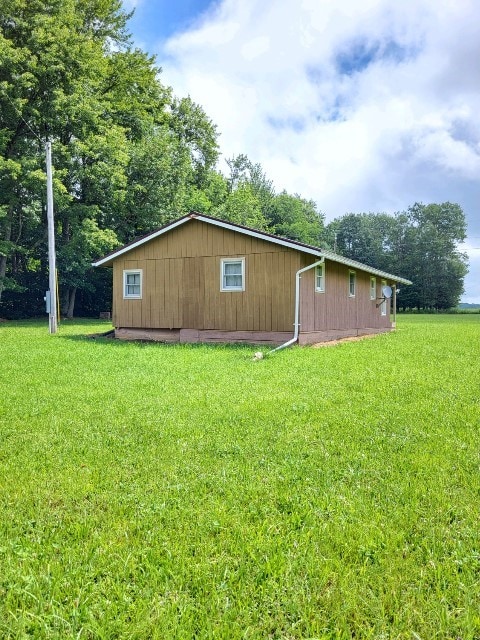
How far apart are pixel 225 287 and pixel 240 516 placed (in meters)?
10.3

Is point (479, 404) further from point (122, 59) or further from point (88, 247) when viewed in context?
point (122, 59)

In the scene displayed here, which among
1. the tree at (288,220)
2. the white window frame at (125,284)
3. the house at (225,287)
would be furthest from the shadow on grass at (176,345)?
the tree at (288,220)

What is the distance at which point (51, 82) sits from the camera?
852 inches

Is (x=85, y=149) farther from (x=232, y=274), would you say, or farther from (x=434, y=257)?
(x=434, y=257)

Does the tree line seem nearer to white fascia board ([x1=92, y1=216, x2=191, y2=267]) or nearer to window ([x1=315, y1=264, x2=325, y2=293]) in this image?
white fascia board ([x1=92, y1=216, x2=191, y2=267])

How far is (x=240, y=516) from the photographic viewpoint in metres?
2.63

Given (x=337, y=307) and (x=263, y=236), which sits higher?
(x=263, y=236)

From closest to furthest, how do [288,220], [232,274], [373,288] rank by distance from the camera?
[232,274] → [373,288] → [288,220]

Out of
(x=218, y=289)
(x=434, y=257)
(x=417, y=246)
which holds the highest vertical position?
(x=417, y=246)

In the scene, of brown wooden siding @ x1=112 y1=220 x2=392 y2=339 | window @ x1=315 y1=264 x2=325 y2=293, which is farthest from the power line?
window @ x1=315 y1=264 x2=325 y2=293

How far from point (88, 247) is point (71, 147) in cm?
517

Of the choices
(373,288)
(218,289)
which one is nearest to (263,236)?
(218,289)

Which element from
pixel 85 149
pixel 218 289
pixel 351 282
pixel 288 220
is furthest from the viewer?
pixel 288 220

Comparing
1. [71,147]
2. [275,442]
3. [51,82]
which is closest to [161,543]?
[275,442]
